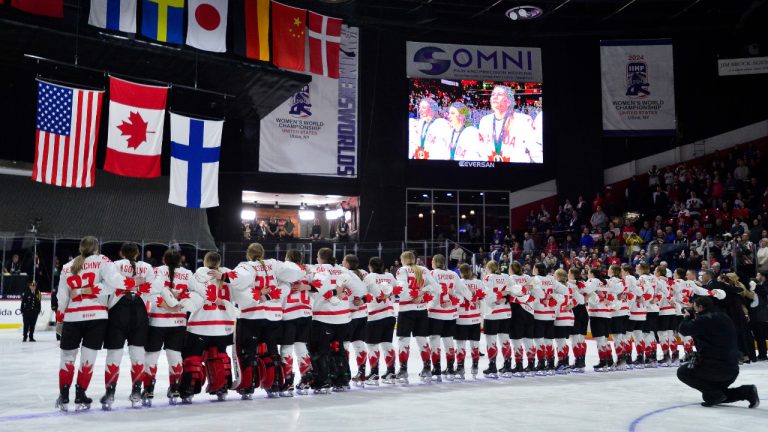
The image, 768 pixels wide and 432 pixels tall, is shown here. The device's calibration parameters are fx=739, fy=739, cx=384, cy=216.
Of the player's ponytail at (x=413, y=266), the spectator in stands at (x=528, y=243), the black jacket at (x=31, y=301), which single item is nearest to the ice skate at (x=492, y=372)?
the player's ponytail at (x=413, y=266)

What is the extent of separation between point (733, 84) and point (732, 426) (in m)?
25.7

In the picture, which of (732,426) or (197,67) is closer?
(732,426)

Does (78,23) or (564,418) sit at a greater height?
(78,23)

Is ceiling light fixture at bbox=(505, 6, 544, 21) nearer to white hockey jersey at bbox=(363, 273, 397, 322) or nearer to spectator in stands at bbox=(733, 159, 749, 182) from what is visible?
spectator in stands at bbox=(733, 159, 749, 182)

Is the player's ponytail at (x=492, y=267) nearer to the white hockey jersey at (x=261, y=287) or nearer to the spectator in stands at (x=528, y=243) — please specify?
the white hockey jersey at (x=261, y=287)

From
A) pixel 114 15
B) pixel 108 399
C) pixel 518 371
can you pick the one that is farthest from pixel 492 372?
pixel 114 15

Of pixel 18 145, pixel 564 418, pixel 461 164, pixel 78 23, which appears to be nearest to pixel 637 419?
pixel 564 418

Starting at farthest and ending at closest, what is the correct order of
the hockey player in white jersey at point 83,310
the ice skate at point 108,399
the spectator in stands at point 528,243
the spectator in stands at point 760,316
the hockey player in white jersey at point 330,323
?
the spectator in stands at point 528,243 < the spectator in stands at point 760,316 < the hockey player in white jersey at point 330,323 < the ice skate at point 108,399 < the hockey player in white jersey at point 83,310

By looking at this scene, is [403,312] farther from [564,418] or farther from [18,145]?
[18,145]

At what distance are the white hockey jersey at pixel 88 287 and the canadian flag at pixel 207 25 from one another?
12.8 metres

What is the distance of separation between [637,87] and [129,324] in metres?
25.6

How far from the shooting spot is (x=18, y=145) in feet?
68.5

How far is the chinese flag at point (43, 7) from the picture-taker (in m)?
17.3

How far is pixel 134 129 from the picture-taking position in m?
18.6
